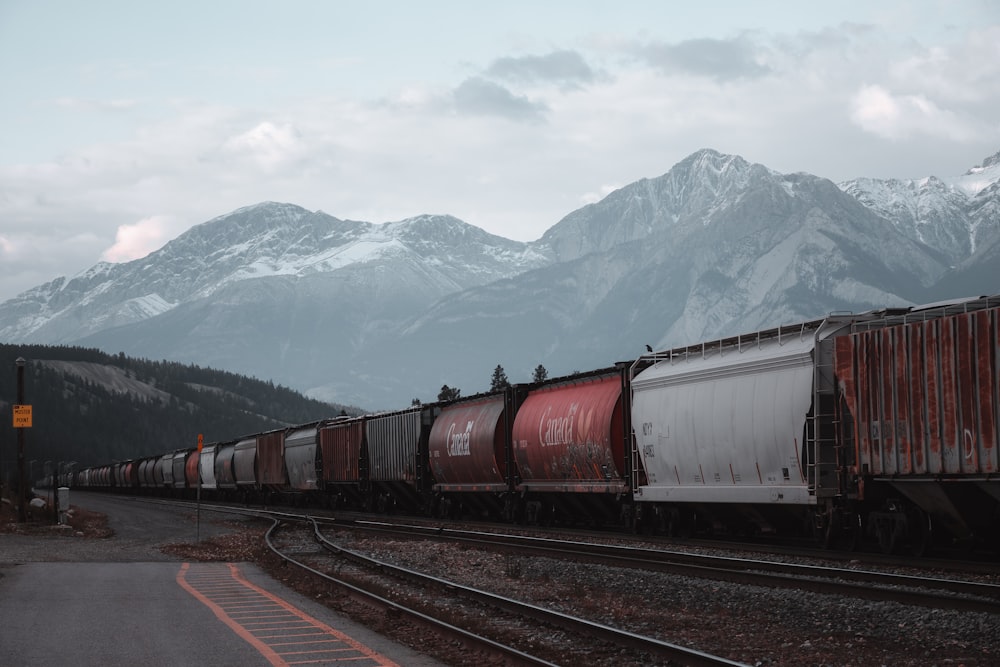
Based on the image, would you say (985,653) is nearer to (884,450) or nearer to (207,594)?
(884,450)

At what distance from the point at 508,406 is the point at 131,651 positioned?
75.0 ft

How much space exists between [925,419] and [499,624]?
→ 7.20 metres

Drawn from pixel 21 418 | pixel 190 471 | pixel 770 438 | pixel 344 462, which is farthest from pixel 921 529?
pixel 190 471

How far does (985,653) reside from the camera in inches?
469

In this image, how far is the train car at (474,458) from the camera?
3572cm

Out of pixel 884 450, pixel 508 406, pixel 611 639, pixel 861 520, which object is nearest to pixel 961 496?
pixel 884 450

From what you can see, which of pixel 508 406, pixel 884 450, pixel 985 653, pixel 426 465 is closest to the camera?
pixel 985 653

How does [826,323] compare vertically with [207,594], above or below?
above

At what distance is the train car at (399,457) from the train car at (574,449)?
26.0ft

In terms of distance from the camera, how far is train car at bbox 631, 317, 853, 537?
2067 cm

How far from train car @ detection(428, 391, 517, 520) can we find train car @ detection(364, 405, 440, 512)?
764 millimetres

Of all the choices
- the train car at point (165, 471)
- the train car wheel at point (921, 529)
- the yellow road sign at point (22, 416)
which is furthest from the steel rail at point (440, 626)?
the train car at point (165, 471)

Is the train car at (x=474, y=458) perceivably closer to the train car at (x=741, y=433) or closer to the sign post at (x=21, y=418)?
the train car at (x=741, y=433)

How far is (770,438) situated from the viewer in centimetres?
2188
